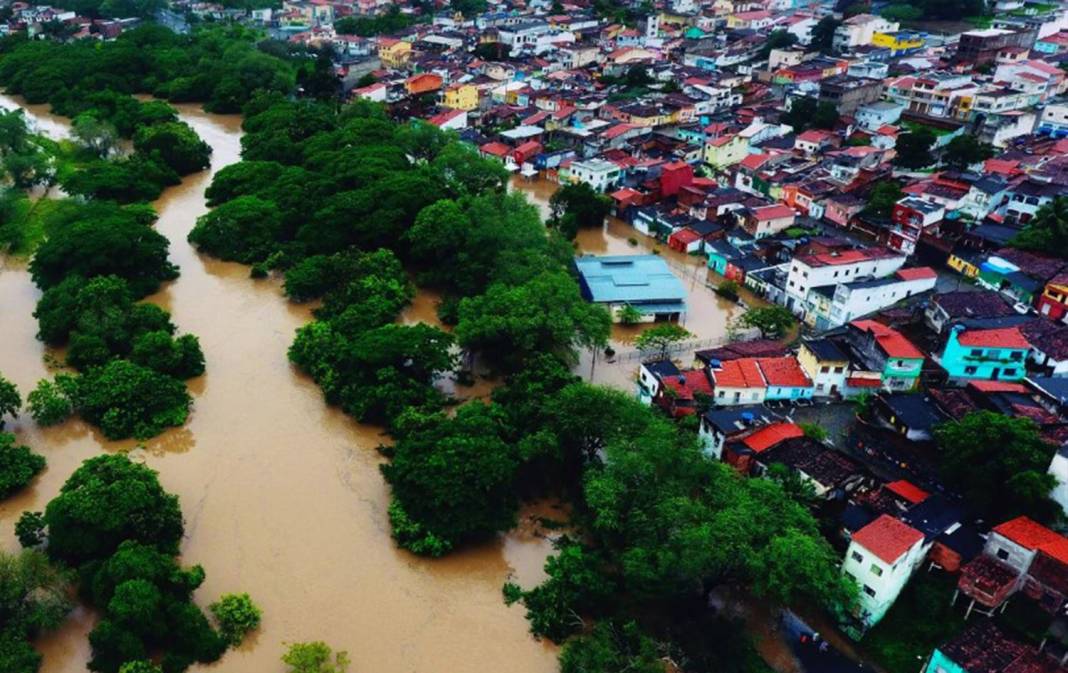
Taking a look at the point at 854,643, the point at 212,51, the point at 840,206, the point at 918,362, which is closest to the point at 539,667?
the point at 854,643

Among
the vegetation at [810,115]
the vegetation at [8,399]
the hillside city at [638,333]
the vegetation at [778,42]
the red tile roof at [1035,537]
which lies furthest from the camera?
the vegetation at [778,42]

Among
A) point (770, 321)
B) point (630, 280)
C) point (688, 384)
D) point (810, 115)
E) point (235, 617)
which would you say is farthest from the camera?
point (810, 115)

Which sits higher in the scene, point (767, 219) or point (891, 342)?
point (891, 342)

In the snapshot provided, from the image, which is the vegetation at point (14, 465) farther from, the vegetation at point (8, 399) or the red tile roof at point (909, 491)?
the red tile roof at point (909, 491)

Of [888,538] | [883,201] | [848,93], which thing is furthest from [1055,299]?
[848,93]

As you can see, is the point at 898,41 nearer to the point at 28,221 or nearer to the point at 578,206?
the point at 578,206

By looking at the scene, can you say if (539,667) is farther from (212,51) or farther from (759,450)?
(212,51)

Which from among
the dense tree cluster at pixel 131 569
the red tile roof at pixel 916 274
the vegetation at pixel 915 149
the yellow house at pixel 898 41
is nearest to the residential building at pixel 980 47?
the yellow house at pixel 898 41
